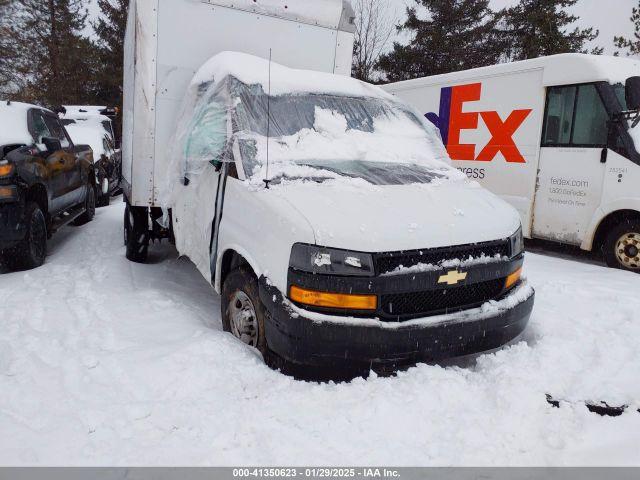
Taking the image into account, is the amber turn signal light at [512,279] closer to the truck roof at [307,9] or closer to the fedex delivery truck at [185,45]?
the fedex delivery truck at [185,45]

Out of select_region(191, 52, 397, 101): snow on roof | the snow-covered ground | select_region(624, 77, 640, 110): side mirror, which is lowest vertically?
the snow-covered ground

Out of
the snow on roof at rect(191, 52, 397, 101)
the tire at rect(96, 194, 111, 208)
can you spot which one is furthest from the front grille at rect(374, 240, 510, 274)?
the tire at rect(96, 194, 111, 208)

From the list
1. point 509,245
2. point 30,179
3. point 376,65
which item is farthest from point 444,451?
point 376,65

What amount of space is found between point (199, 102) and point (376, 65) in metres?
23.5

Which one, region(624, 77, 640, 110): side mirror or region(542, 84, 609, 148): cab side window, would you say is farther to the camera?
region(542, 84, 609, 148): cab side window

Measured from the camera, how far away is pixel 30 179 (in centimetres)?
548

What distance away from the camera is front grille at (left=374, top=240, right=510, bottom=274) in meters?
2.92

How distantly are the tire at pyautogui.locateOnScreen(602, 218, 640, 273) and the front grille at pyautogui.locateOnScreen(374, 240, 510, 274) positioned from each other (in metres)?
4.20

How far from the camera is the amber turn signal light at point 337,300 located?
9.43 feet

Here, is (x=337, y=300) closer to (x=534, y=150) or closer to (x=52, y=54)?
(x=534, y=150)

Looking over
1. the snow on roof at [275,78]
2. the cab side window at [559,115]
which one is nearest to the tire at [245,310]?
the snow on roof at [275,78]

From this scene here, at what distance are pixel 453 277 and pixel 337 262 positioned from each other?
77 centimetres

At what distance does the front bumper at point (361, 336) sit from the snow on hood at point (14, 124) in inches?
162

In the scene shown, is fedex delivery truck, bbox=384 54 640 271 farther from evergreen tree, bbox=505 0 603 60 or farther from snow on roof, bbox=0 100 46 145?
evergreen tree, bbox=505 0 603 60
